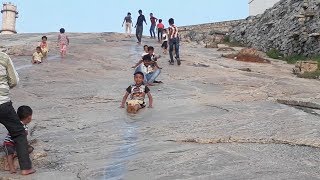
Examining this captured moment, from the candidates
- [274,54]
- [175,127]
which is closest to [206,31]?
[274,54]

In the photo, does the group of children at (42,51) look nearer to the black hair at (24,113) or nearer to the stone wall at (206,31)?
the black hair at (24,113)

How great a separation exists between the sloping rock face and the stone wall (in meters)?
1.88

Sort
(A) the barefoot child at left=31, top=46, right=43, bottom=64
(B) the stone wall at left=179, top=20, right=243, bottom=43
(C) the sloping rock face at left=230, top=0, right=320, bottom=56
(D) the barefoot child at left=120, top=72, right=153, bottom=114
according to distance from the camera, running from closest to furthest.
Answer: (D) the barefoot child at left=120, top=72, right=153, bottom=114 < (A) the barefoot child at left=31, top=46, right=43, bottom=64 < (C) the sloping rock face at left=230, top=0, right=320, bottom=56 < (B) the stone wall at left=179, top=20, right=243, bottom=43

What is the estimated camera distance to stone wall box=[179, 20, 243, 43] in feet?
109

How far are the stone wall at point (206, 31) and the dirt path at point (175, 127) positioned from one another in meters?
17.9

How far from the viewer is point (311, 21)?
22.9 m

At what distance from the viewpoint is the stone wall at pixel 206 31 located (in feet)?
109

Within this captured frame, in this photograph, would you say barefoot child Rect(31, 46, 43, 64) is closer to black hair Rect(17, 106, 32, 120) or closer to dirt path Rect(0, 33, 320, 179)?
dirt path Rect(0, 33, 320, 179)

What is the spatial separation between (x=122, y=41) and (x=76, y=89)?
50.1ft

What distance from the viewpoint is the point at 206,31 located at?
36125 millimetres

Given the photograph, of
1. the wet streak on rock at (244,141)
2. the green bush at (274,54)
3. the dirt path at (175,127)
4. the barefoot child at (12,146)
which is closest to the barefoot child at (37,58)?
the dirt path at (175,127)

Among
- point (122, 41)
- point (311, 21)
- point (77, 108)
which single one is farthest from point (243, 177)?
point (122, 41)

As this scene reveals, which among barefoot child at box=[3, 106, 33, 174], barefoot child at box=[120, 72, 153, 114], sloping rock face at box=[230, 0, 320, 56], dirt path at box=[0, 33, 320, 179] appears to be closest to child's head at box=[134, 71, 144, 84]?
barefoot child at box=[120, 72, 153, 114]

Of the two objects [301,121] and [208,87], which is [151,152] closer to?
[301,121]
